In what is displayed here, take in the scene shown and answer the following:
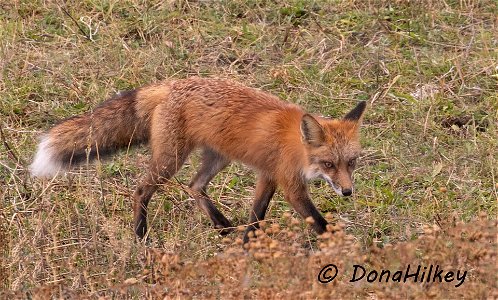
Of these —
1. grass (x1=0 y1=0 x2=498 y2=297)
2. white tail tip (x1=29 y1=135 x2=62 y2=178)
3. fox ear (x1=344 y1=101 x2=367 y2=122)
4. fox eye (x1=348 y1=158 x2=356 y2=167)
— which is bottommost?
grass (x1=0 y1=0 x2=498 y2=297)

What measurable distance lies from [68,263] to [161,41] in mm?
3776

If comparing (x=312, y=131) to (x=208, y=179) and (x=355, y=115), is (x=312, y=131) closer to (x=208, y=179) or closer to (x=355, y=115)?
(x=355, y=115)

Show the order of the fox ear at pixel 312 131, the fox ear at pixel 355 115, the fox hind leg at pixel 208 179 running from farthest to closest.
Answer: the fox hind leg at pixel 208 179 → the fox ear at pixel 355 115 → the fox ear at pixel 312 131

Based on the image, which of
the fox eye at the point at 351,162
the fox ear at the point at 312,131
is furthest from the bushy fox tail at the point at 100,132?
the fox eye at the point at 351,162

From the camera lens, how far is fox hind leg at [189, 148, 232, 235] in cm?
666

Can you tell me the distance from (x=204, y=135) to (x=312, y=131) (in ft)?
2.53

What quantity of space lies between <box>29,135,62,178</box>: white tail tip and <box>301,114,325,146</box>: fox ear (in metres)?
1.56

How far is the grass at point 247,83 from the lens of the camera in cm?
580

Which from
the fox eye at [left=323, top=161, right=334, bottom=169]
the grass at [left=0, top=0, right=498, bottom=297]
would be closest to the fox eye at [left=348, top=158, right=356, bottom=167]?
the fox eye at [left=323, top=161, right=334, bottom=169]

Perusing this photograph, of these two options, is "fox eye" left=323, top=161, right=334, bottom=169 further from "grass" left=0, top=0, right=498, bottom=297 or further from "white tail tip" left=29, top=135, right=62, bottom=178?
"white tail tip" left=29, top=135, right=62, bottom=178

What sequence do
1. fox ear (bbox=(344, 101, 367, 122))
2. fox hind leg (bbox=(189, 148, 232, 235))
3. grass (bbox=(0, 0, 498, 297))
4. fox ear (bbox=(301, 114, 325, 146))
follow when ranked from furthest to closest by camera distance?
1. fox hind leg (bbox=(189, 148, 232, 235))
2. fox ear (bbox=(344, 101, 367, 122))
3. fox ear (bbox=(301, 114, 325, 146))
4. grass (bbox=(0, 0, 498, 297))

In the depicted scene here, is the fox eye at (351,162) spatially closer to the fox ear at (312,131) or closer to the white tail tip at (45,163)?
the fox ear at (312,131)

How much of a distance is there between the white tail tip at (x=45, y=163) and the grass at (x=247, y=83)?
125mm

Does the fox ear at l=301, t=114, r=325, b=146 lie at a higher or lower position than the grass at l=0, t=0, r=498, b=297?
higher
